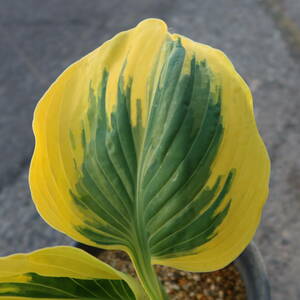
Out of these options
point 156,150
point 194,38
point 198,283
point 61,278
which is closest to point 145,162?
point 156,150

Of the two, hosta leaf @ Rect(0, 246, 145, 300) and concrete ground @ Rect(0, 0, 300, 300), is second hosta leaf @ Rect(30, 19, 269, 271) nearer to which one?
hosta leaf @ Rect(0, 246, 145, 300)

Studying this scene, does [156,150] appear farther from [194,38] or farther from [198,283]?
[194,38]

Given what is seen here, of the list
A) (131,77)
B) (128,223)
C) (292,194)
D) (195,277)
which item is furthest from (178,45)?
Answer: (292,194)

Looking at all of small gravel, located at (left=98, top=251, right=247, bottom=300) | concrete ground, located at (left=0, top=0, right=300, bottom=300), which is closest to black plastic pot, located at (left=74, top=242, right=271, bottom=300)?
small gravel, located at (left=98, top=251, right=247, bottom=300)

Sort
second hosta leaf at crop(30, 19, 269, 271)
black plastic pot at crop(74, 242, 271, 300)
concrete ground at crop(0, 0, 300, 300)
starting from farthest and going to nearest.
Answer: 1. concrete ground at crop(0, 0, 300, 300)
2. black plastic pot at crop(74, 242, 271, 300)
3. second hosta leaf at crop(30, 19, 269, 271)

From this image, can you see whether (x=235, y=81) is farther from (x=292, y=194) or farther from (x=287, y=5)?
(x=287, y=5)

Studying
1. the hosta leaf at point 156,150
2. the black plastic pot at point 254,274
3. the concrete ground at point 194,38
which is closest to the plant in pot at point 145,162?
the hosta leaf at point 156,150

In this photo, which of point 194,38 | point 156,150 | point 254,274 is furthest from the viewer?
point 194,38
